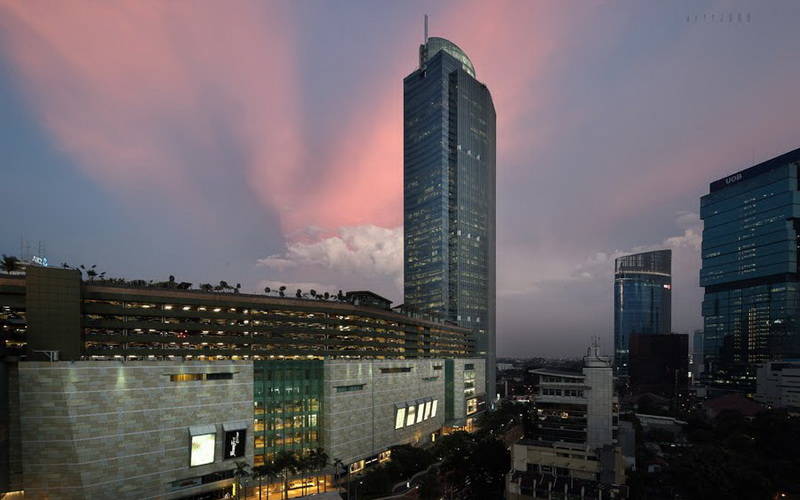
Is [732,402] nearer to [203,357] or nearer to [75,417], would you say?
[203,357]

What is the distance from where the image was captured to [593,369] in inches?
3723

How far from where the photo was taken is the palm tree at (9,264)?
73425 millimetres

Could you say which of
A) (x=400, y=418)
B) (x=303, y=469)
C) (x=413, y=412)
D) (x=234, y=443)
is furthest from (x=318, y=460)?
(x=413, y=412)

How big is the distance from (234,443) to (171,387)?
55.5 ft

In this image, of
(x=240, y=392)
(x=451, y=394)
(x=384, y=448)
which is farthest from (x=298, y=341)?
(x=451, y=394)

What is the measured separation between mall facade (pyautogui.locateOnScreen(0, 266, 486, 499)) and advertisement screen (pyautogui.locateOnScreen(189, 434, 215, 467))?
216 millimetres

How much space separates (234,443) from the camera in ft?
268

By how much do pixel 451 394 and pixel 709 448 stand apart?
91.6 m

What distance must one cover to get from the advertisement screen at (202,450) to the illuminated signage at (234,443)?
9.19ft

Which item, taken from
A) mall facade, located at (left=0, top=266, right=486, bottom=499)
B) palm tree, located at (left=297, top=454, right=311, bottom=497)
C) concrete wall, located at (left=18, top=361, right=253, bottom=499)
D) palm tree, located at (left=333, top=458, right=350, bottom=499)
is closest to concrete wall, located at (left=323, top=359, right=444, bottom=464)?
mall facade, located at (left=0, top=266, right=486, bottom=499)

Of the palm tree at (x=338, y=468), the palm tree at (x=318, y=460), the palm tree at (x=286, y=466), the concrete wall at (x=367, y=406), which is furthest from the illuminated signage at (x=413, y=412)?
the palm tree at (x=286, y=466)

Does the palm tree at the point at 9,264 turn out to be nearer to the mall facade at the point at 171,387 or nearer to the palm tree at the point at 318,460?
the mall facade at the point at 171,387

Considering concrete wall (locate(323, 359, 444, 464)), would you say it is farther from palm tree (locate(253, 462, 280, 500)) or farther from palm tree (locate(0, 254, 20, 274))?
palm tree (locate(0, 254, 20, 274))

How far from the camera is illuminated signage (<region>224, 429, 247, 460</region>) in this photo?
80625 mm
